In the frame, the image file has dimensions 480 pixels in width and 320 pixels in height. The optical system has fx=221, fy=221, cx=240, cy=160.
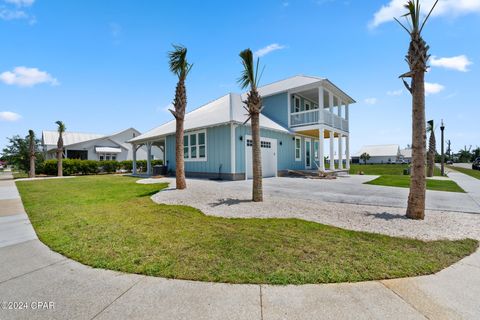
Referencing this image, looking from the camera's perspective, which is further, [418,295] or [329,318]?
[418,295]

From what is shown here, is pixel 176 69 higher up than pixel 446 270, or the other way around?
pixel 176 69

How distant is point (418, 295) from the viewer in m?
2.41

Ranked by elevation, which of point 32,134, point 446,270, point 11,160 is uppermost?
point 32,134

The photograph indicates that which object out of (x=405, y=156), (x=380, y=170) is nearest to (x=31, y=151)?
(x=380, y=170)

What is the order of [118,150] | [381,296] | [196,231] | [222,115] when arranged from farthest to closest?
[118,150], [222,115], [196,231], [381,296]

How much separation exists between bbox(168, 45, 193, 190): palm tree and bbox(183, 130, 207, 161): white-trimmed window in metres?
4.52

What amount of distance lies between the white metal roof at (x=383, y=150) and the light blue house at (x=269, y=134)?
65.1 m

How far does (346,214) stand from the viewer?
5.71 m

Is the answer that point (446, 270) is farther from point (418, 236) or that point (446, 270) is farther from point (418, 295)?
point (418, 236)

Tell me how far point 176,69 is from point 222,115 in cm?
474

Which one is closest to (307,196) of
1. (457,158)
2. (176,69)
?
(176,69)

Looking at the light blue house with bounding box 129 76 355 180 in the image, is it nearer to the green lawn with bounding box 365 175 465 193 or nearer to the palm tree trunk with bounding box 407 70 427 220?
the green lawn with bounding box 365 175 465 193

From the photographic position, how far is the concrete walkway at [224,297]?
7.06 feet

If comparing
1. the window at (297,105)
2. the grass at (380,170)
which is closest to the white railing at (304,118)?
the window at (297,105)
